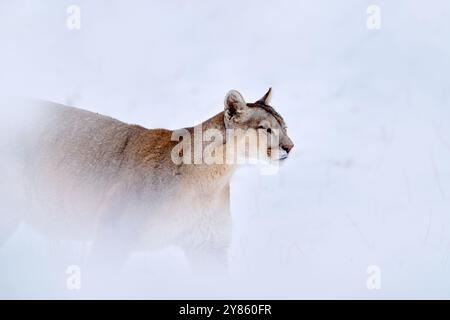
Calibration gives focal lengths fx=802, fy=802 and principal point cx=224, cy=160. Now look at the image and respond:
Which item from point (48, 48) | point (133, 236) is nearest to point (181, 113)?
point (48, 48)

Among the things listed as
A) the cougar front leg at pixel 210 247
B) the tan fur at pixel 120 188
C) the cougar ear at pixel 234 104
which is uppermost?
the cougar ear at pixel 234 104

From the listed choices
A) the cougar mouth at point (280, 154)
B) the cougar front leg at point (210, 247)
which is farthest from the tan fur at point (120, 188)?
the cougar mouth at point (280, 154)

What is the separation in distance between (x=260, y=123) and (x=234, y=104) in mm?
329

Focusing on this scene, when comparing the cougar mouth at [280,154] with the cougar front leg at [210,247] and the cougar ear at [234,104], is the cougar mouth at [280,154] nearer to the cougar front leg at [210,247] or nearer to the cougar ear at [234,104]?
the cougar ear at [234,104]

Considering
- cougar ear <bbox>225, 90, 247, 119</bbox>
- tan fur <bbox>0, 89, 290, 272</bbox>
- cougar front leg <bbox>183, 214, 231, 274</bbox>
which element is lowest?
cougar front leg <bbox>183, 214, 231, 274</bbox>

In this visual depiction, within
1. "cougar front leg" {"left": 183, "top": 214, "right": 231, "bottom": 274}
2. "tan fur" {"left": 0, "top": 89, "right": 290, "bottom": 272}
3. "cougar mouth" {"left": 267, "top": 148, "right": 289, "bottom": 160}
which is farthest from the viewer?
"cougar front leg" {"left": 183, "top": 214, "right": 231, "bottom": 274}

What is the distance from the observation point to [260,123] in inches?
311

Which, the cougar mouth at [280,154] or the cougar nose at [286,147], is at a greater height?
the cougar nose at [286,147]

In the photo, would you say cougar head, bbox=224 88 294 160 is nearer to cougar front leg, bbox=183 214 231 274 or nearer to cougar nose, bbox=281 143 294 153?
cougar nose, bbox=281 143 294 153

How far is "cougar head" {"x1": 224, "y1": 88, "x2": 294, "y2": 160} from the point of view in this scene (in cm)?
781

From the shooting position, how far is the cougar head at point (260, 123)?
781 cm

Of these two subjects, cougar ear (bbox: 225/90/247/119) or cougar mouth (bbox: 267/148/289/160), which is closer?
cougar mouth (bbox: 267/148/289/160)

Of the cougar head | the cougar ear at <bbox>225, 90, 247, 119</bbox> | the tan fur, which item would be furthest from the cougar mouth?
the cougar ear at <bbox>225, 90, 247, 119</bbox>

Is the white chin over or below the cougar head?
below
